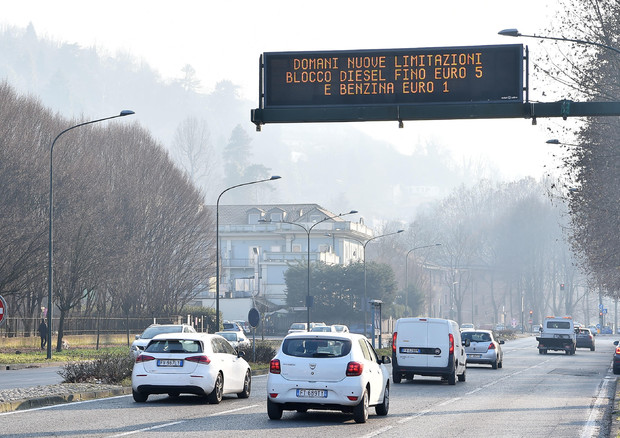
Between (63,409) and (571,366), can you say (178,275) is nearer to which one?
(571,366)

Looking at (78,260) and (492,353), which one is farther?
(78,260)

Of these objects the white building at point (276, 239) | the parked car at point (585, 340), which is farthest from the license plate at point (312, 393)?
the white building at point (276, 239)

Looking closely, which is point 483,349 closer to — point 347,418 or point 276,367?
point 347,418

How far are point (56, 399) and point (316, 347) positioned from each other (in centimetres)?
610

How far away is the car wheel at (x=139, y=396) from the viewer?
865 inches

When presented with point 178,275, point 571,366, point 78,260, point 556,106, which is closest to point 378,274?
point 178,275

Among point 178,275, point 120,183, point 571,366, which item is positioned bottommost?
point 571,366

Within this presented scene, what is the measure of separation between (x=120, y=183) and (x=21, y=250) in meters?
15.8

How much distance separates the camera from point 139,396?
22.1m

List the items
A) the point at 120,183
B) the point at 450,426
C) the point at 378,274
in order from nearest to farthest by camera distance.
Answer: the point at 450,426 < the point at 120,183 < the point at 378,274

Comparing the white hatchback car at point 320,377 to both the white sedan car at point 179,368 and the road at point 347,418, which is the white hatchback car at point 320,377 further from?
the white sedan car at point 179,368

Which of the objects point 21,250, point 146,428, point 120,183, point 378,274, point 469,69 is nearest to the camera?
point 146,428

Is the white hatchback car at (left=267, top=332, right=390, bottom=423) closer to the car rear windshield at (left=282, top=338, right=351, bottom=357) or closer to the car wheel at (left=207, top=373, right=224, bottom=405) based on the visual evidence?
the car rear windshield at (left=282, top=338, right=351, bottom=357)

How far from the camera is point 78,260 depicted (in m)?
56.6
